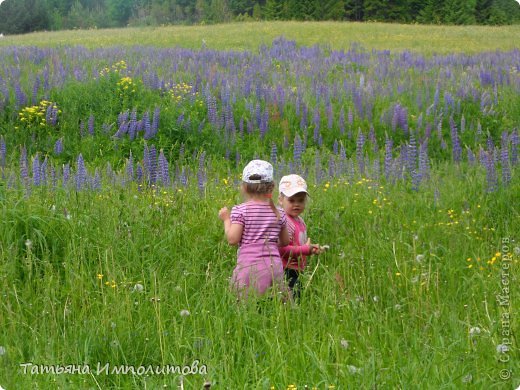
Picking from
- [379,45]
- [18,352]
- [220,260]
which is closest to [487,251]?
[220,260]

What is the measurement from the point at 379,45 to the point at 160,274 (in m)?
18.4

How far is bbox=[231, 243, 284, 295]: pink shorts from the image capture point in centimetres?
469

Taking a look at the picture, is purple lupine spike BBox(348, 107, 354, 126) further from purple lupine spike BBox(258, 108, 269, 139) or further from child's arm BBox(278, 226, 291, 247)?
child's arm BBox(278, 226, 291, 247)

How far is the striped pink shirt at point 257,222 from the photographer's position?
4.91 metres

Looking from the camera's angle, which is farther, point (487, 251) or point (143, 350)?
point (487, 251)

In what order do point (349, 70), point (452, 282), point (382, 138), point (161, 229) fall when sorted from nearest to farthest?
point (452, 282), point (161, 229), point (382, 138), point (349, 70)

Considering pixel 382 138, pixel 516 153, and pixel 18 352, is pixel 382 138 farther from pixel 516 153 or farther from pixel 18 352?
pixel 18 352

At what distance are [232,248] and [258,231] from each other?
0.64 m

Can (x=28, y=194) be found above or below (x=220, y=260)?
above

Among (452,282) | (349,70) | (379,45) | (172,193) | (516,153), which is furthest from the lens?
(379,45)

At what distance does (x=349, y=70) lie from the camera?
45.9ft

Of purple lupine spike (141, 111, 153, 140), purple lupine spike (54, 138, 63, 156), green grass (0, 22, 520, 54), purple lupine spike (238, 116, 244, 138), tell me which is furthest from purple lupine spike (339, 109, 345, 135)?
green grass (0, 22, 520, 54)

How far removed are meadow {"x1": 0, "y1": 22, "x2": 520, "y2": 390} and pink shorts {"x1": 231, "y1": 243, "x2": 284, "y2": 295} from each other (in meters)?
0.15

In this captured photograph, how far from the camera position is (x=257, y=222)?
4930 mm
